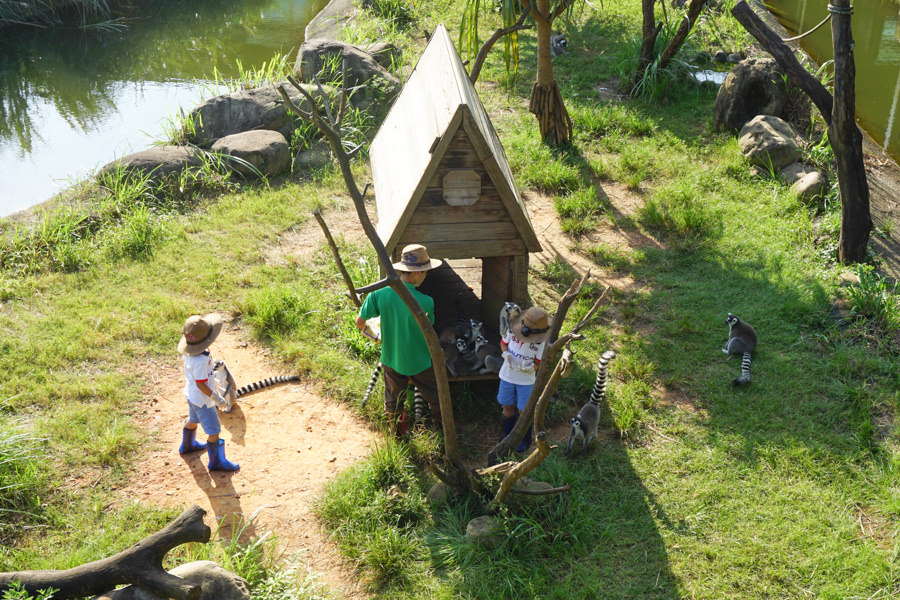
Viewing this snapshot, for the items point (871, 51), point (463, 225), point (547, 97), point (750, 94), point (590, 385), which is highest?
point (463, 225)

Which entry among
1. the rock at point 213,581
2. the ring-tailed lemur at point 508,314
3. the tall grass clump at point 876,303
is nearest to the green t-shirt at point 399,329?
the ring-tailed lemur at point 508,314

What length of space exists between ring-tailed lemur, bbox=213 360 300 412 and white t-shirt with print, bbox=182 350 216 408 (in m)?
0.17

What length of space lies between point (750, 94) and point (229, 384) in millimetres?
8841

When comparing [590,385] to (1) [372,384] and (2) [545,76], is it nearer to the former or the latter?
(1) [372,384]

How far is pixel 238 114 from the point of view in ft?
37.1

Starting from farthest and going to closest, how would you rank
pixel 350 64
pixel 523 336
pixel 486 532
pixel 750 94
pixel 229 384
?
pixel 350 64
pixel 750 94
pixel 229 384
pixel 523 336
pixel 486 532

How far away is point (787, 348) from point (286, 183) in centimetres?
716

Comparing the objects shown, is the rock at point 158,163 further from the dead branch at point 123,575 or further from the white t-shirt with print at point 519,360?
the dead branch at point 123,575

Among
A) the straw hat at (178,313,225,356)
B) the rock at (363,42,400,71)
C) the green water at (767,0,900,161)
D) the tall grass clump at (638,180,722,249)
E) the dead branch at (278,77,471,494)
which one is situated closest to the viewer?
the dead branch at (278,77,471,494)

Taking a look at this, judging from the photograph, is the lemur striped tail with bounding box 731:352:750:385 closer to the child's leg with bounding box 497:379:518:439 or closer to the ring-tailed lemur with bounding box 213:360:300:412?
the child's leg with bounding box 497:379:518:439

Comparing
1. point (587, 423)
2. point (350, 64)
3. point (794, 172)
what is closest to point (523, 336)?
point (587, 423)

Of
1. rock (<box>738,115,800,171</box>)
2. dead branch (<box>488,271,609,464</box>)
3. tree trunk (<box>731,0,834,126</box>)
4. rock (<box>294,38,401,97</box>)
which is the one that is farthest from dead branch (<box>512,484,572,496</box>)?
rock (<box>294,38,401,97</box>)

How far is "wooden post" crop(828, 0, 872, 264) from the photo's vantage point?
7336 millimetres

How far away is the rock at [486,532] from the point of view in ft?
15.7
